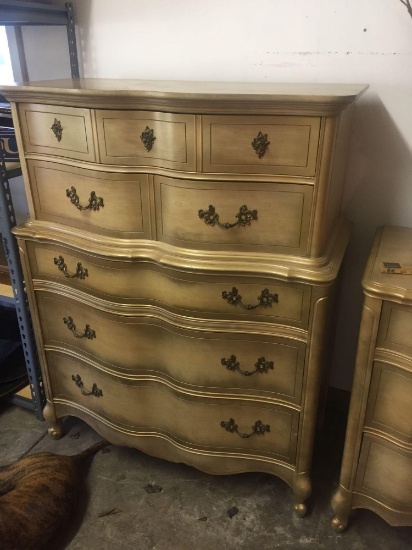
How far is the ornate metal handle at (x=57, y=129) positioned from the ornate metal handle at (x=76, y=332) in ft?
2.08

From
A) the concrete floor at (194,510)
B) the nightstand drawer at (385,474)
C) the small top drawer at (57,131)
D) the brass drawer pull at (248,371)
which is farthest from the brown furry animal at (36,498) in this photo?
the small top drawer at (57,131)

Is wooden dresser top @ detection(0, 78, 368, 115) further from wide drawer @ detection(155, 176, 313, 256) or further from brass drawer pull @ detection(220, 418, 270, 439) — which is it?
brass drawer pull @ detection(220, 418, 270, 439)

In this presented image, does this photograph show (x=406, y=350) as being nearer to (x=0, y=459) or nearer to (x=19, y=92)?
(x=19, y=92)

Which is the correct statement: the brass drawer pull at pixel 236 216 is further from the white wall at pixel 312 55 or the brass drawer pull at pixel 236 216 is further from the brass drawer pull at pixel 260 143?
the white wall at pixel 312 55

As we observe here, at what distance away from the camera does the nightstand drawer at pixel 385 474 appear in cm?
142

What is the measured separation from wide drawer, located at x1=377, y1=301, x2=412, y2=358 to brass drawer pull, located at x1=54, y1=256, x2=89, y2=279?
923 mm

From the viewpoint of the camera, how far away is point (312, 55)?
1612 mm

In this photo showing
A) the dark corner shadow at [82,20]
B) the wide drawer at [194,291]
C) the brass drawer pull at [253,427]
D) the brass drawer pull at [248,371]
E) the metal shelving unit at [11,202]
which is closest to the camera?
the wide drawer at [194,291]

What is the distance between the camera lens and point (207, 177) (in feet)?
4.27

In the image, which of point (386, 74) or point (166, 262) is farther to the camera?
point (386, 74)

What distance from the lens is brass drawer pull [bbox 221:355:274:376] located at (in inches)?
58.4

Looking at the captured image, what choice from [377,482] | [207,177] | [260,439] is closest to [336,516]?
[377,482]

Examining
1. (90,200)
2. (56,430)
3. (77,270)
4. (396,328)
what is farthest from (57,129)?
(56,430)

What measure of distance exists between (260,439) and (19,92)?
4.38ft
